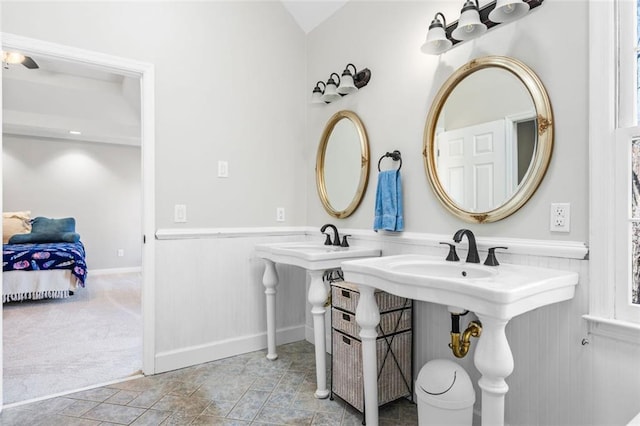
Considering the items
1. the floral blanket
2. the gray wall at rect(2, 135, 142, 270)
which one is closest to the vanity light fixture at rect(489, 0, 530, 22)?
the floral blanket

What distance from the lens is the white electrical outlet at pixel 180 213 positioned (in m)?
2.53

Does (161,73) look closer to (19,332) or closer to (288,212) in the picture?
(288,212)

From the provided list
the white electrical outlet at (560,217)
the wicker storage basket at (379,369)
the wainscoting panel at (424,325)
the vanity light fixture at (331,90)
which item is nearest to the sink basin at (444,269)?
the wainscoting panel at (424,325)

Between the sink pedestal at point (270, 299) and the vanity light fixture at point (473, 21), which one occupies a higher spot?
the vanity light fixture at point (473, 21)

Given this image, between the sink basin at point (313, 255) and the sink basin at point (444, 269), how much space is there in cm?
48

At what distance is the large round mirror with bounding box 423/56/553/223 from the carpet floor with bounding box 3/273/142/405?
2.34 m

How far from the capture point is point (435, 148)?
201cm

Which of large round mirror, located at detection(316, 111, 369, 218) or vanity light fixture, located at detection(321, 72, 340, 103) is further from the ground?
vanity light fixture, located at detection(321, 72, 340, 103)

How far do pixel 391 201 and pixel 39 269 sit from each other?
14.0 ft

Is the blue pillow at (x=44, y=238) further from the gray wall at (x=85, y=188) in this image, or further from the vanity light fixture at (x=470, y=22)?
the vanity light fixture at (x=470, y=22)

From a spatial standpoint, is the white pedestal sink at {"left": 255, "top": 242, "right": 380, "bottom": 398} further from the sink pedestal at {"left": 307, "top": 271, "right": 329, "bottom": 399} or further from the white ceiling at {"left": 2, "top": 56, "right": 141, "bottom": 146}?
the white ceiling at {"left": 2, "top": 56, "right": 141, "bottom": 146}

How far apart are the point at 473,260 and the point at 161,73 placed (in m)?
2.23

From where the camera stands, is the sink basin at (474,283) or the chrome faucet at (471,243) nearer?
the sink basin at (474,283)

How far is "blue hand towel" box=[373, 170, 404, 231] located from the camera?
2.17m
